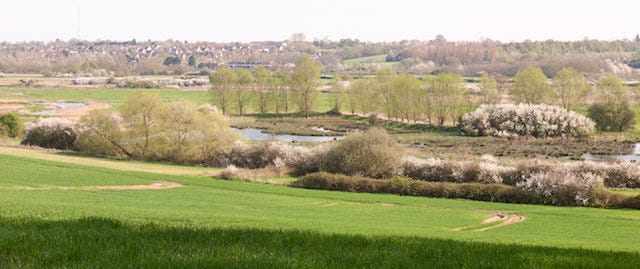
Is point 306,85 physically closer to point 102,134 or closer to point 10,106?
point 10,106

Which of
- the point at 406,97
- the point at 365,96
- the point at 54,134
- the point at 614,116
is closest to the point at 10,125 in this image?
the point at 54,134

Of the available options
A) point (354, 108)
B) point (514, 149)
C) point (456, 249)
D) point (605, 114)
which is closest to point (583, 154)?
point (514, 149)

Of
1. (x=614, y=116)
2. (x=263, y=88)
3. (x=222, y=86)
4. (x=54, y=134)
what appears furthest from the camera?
(x=263, y=88)

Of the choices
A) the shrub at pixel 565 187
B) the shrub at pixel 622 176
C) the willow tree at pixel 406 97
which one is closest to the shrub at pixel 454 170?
the shrub at pixel 565 187

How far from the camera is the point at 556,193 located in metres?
43.6

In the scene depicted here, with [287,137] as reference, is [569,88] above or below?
above

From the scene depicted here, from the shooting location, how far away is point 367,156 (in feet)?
175

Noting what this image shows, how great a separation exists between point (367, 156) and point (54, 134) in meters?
33.9

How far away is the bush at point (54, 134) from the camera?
70438mm

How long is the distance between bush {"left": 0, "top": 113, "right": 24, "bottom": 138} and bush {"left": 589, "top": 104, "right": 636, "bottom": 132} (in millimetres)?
70861

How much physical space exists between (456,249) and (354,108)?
110 metres

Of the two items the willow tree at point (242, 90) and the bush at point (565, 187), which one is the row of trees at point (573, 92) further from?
the bush at point (565, 187)

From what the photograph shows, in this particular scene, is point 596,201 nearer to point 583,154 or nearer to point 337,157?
point 337,157

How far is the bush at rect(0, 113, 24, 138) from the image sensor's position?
7850cm
